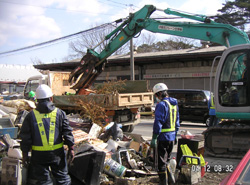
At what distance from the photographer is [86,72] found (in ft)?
39.7

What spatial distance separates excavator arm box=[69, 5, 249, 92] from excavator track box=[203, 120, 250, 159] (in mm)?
2500

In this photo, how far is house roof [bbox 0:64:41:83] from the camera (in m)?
41.3

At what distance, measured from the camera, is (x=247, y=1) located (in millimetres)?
40031

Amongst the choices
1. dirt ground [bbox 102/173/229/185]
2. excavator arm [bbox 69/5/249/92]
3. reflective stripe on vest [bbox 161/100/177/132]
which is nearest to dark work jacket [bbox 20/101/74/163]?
dirt ground [bbox 102/173/229/185]

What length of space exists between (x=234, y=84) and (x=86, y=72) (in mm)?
6187

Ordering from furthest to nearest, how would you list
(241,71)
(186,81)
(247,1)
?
(247,1) < (186,81) < (241,71)

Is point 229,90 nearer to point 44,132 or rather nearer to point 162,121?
point 162,121

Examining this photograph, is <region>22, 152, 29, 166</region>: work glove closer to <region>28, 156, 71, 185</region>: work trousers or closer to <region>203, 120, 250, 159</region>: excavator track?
<region>28, 156, 71, 185</region>: work trousers

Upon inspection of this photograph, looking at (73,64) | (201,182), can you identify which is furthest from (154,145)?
(73,64)

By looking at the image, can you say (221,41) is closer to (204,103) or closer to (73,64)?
(204,103)

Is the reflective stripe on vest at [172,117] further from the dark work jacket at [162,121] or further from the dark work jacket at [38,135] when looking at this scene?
the dark work jacket at [38,135]

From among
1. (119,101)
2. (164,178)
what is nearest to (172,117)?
(164,178)

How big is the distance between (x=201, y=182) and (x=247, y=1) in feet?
130

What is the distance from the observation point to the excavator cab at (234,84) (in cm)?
768
